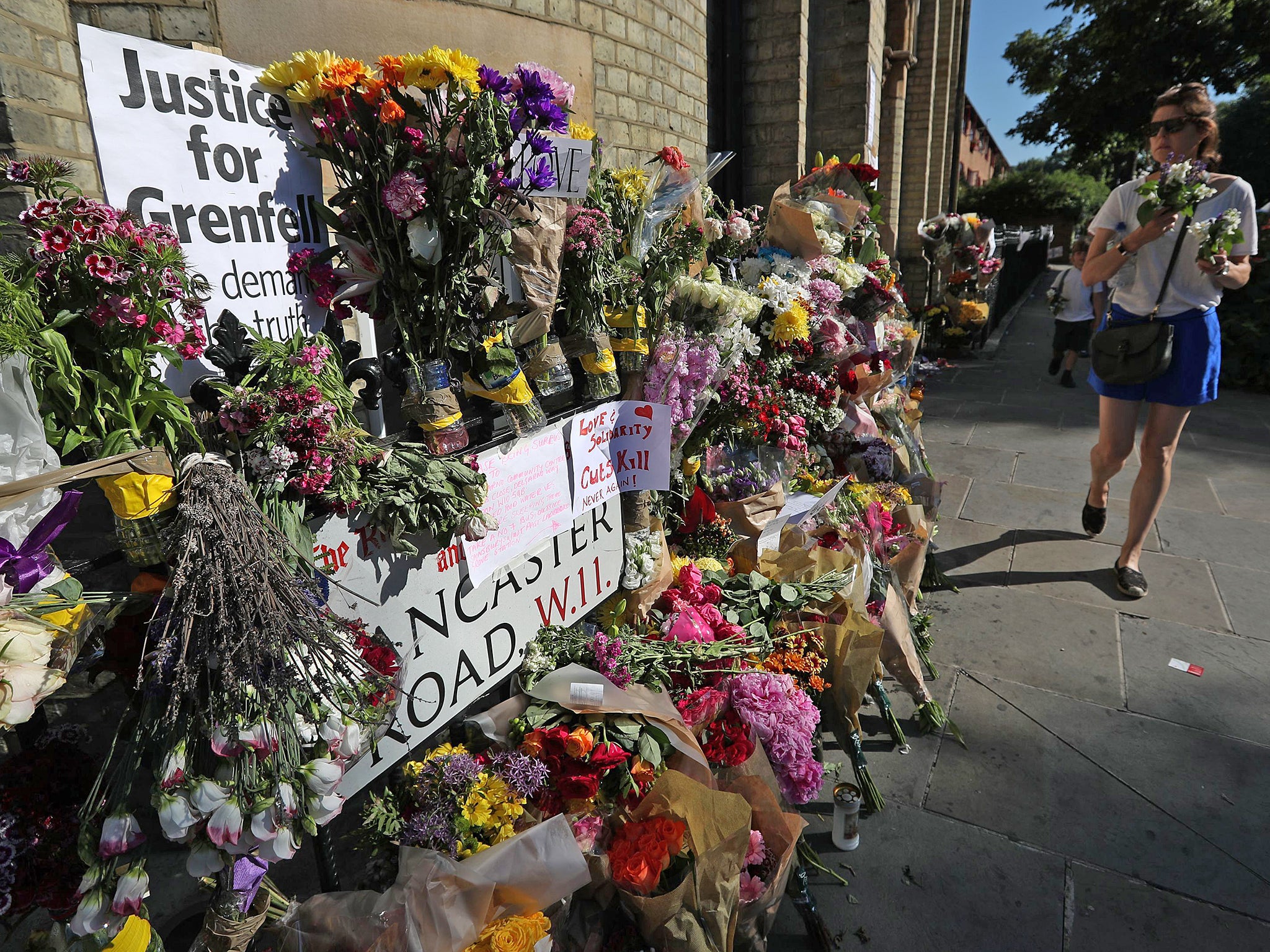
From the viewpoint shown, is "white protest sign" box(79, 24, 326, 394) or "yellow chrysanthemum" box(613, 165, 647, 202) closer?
"white protest sign" box(79, 24, 326, 394)

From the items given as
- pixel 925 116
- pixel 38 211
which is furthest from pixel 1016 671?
pixel 925 116

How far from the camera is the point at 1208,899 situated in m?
2.22

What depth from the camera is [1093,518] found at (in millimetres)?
4512

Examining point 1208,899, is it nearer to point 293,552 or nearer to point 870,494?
point 870,494

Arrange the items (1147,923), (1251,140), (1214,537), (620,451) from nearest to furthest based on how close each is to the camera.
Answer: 1. (1147,923)
2. (620,451)
3. (1214,537)
4. (1251,140)

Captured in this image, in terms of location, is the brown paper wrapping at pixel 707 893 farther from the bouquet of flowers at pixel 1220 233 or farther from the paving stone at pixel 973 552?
the bouquet of flowers at pixel 1220 233

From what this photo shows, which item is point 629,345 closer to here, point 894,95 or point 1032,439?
point 1032,439

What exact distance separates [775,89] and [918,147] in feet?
25.9

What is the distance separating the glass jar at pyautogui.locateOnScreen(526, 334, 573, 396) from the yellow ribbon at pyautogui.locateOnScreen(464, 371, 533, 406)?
108 mm

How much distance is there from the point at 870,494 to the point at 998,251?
10.5 m

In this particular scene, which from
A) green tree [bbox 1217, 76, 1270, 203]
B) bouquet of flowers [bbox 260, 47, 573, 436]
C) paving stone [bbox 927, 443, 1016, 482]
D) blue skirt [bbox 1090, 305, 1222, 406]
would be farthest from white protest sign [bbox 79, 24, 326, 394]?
green tree [bbox 1217, 76, 1270, 203]

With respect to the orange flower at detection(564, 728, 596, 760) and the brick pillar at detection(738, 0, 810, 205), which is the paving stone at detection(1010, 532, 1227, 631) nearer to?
the orange flower at detection(564, 728, 596, 760)

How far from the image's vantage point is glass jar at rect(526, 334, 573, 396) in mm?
1965

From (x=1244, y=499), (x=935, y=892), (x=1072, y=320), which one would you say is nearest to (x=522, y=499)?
(x=935, y=892)
